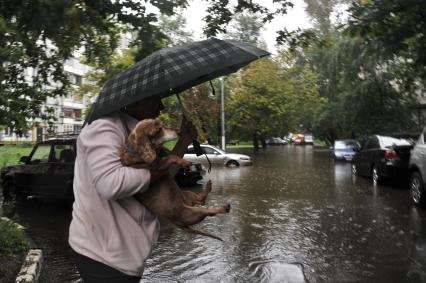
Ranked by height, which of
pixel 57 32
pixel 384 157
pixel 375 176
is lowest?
pixel 375 176

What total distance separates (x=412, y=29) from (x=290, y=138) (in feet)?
339

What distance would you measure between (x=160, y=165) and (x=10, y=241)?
15.6 ft

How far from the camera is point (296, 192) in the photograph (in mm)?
13938

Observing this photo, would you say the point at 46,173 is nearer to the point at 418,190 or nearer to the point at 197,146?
the point at 418,190

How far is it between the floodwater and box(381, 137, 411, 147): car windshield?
2.39 metres

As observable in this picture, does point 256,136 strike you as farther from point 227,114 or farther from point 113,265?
point 113,265

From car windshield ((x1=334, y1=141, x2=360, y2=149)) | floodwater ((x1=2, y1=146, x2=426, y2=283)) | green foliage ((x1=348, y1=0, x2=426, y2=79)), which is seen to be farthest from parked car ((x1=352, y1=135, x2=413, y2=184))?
car windshield ((x1=334, y1=141, x2=360, y2=149))

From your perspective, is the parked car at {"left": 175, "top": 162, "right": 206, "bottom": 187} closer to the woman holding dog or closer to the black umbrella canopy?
the black umbrella canopy

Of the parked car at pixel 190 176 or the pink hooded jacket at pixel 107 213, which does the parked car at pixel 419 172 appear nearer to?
the parked car at pixel 190 176

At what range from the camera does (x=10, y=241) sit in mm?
6164

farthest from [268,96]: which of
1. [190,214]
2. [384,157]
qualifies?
[190,214]

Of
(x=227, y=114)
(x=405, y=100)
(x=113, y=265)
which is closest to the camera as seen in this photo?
(x=113, y=265)

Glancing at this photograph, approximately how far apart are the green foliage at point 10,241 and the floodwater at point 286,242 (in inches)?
16.4

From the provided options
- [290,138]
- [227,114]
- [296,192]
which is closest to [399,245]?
[296,192]
